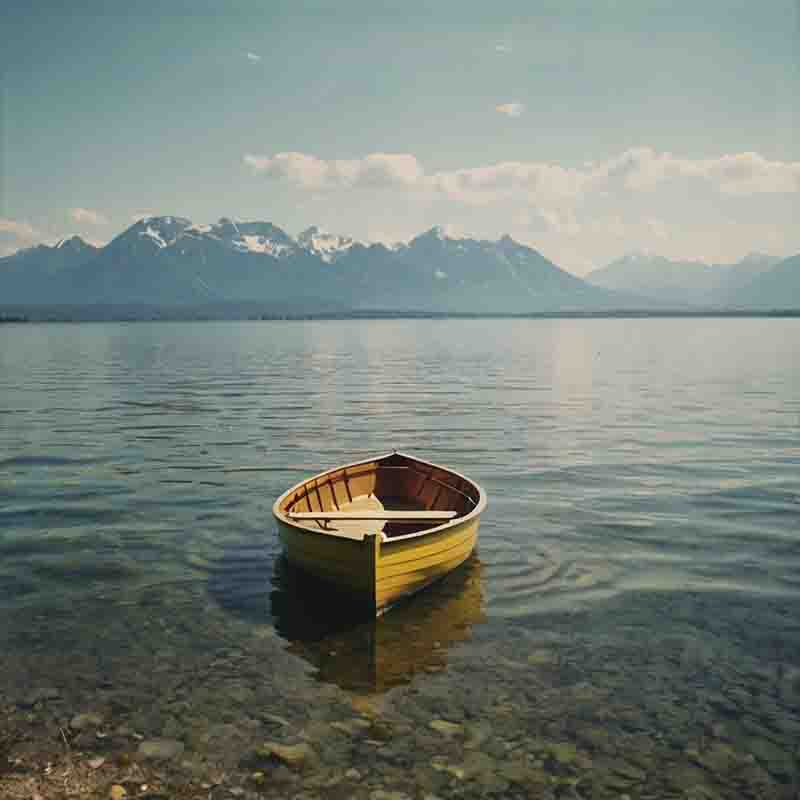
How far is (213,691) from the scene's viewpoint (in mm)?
11391

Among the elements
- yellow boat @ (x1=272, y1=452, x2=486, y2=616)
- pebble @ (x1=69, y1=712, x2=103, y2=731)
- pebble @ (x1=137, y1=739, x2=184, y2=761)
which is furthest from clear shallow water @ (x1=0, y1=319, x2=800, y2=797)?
yellow boat @ (x1=272, y1=452, x2=486, y2=616)

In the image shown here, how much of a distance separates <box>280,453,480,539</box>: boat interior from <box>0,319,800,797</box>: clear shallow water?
137 cm

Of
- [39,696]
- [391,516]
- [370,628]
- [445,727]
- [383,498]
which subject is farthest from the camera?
[383,498]

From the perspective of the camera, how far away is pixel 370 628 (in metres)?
13.6

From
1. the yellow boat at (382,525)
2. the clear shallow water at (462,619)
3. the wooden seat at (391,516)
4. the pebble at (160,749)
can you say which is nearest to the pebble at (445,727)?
the clear shallow water at (462,619)

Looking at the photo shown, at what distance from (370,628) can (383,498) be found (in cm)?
761

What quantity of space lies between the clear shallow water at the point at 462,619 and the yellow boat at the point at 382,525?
77cm

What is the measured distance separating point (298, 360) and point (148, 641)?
80.3 metres

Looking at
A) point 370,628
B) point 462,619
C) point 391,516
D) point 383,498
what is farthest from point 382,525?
point 383,498

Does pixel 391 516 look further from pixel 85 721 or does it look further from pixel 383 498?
pixel 85 721

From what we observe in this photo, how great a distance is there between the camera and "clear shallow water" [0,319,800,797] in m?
10.0

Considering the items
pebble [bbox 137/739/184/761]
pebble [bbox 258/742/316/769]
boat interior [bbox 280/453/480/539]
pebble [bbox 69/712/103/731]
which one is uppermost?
boat interior [bbox 280/453/480/539]

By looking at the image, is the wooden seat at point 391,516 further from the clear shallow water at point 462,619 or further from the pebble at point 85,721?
the pebble at point 85,721

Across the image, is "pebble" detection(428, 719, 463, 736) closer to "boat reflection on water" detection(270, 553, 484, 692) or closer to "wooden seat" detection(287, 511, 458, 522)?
"boat reflection on water" detection(270, 553, 484, 692)
